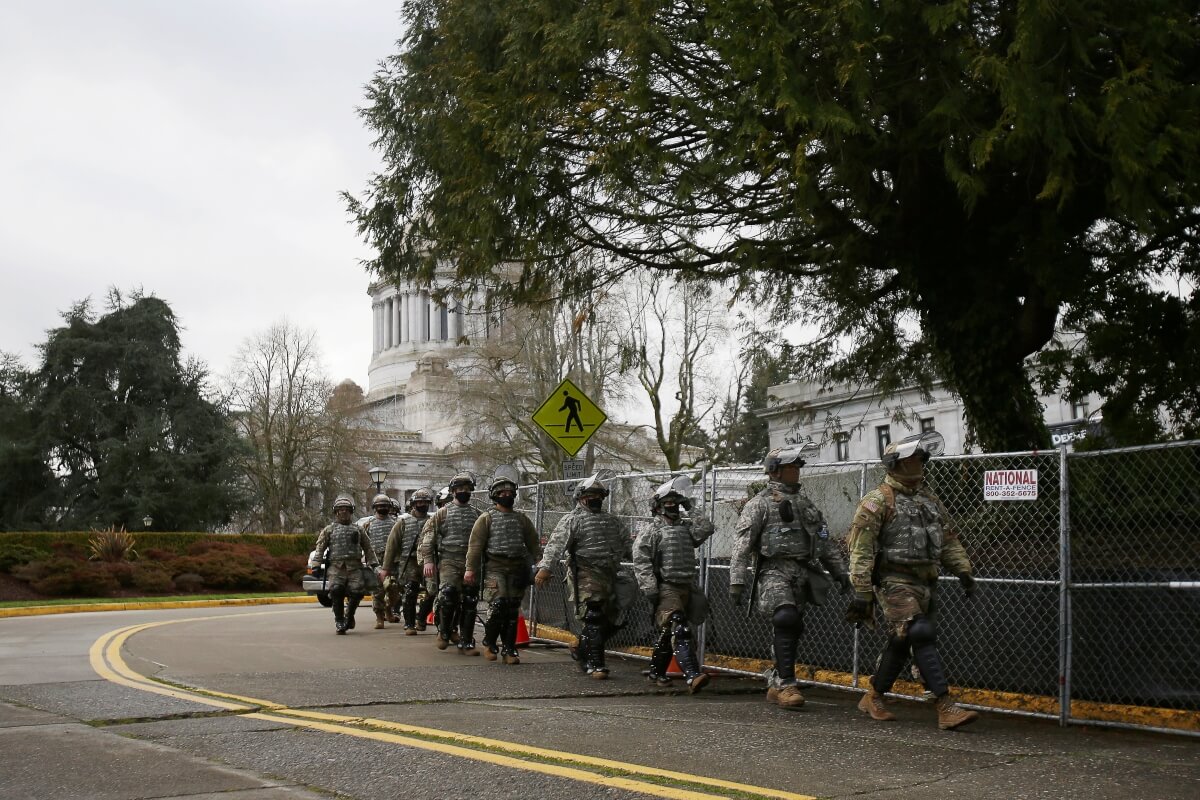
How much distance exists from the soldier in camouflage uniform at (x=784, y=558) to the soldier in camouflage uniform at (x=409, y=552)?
8226 millimetres

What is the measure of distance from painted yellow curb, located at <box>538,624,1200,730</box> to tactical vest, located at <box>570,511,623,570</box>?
1.58 metres

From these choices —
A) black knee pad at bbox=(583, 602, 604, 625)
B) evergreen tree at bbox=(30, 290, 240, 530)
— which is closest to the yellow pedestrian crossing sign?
black knee pad at bbox=(583, 602, 604, 625)

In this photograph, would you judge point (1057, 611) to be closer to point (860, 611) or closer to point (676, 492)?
point (860, 611)

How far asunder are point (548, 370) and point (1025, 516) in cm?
3734

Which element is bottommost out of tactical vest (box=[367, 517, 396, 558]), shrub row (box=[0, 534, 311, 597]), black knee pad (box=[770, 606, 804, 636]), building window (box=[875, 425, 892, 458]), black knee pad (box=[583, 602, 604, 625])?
shrub row (box=[0, 534, 311, 597])

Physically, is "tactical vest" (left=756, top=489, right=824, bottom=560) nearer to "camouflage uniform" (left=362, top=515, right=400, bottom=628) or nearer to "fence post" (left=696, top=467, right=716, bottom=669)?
"fence post" (left=696, top=467, right=716, bottom=669)

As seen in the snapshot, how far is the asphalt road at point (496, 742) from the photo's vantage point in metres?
6.00

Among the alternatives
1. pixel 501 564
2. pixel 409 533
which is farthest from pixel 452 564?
pixel 409 533

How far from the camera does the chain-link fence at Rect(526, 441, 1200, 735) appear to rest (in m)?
8.34

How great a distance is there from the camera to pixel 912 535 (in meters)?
8.38

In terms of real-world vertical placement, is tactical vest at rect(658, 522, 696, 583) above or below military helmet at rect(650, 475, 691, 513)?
below

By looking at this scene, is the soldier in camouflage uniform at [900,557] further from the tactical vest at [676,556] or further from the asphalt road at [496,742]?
the tactical vest at [676,556]

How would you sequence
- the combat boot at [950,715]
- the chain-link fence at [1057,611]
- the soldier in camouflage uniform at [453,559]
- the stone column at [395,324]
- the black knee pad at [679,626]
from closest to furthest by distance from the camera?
the combat boot at [950,715] → the chain-link fence at [1057,611] → the black knee pad at [679,626] → the soldier in camouflage uniform at [453,559] → the stone column at [395,324]

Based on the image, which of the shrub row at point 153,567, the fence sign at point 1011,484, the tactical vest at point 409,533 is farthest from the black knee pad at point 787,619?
the shrub row at point 153,567
